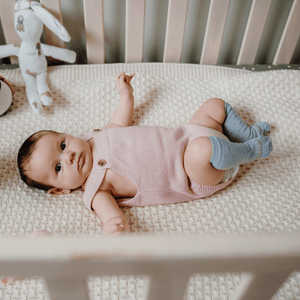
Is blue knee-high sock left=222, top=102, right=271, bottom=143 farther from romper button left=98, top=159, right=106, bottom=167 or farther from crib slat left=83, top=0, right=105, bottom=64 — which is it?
crib slat left=83, top=0, right=105, bottom=64

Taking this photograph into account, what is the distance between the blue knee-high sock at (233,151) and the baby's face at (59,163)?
1.23 ft

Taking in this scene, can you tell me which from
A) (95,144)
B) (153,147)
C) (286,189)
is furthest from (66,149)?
(286,189)

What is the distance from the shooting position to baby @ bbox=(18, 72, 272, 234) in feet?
2.36

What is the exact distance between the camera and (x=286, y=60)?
1.18 m

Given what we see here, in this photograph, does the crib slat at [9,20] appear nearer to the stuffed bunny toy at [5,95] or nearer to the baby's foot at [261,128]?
the stuffed bunny toy at [5,95]

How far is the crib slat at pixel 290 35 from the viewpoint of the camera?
102 centimetres

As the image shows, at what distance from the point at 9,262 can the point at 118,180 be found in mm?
517

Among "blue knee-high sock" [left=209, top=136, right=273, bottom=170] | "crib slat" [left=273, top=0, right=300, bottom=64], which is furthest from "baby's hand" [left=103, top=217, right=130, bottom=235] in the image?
"crib slat" [left=273, top=0, right=300, bottom=64]

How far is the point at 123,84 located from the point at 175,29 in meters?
0.31

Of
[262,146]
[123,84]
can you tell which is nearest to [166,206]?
[262,146]

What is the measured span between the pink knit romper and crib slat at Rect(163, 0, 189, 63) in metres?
0.45

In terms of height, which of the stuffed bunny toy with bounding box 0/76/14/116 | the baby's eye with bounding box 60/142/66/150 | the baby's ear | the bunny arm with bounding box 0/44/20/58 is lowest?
the baby's ear

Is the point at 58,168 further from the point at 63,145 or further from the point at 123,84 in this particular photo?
the point at 123,84

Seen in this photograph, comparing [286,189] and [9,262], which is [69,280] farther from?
[286,189]
